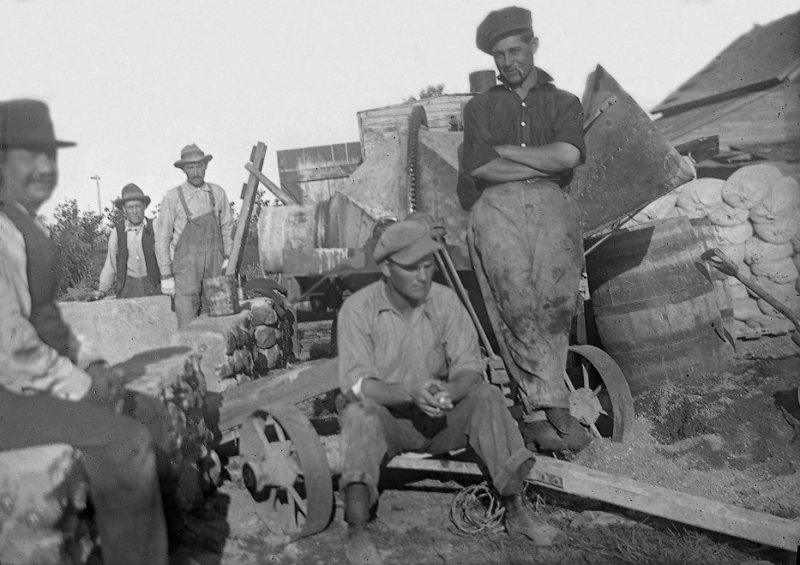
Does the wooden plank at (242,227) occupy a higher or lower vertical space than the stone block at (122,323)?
higher

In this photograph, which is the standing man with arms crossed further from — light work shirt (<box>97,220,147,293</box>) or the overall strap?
light work shirt (<box>97,220,147,293</box>)

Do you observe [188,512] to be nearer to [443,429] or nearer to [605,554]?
[443,429]


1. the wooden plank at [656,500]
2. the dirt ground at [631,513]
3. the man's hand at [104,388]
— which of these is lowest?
the dirt ground at [631,513]

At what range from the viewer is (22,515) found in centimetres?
221

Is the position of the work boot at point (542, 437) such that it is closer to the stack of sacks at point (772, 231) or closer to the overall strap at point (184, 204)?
the stack of sacks at point (772, 231)

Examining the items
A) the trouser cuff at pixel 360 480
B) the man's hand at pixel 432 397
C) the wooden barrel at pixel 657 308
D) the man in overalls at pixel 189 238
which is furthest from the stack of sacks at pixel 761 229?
the trouser cuff at pixel 360 480

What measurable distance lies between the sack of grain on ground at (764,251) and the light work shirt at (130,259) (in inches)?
252

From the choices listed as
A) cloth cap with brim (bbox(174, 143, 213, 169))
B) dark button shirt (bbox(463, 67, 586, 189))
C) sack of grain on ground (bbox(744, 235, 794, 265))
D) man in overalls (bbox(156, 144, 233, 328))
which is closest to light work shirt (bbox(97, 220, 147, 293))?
man in overalls (bbox(156, 144, 233, 328))

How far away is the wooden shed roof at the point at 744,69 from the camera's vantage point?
13.9 m

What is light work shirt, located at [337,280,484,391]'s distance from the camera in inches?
138

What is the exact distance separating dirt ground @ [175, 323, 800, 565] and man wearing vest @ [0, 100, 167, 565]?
872 mm

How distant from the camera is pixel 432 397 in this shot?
3.13m

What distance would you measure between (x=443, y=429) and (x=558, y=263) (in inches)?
49.0

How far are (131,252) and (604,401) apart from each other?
506cm
